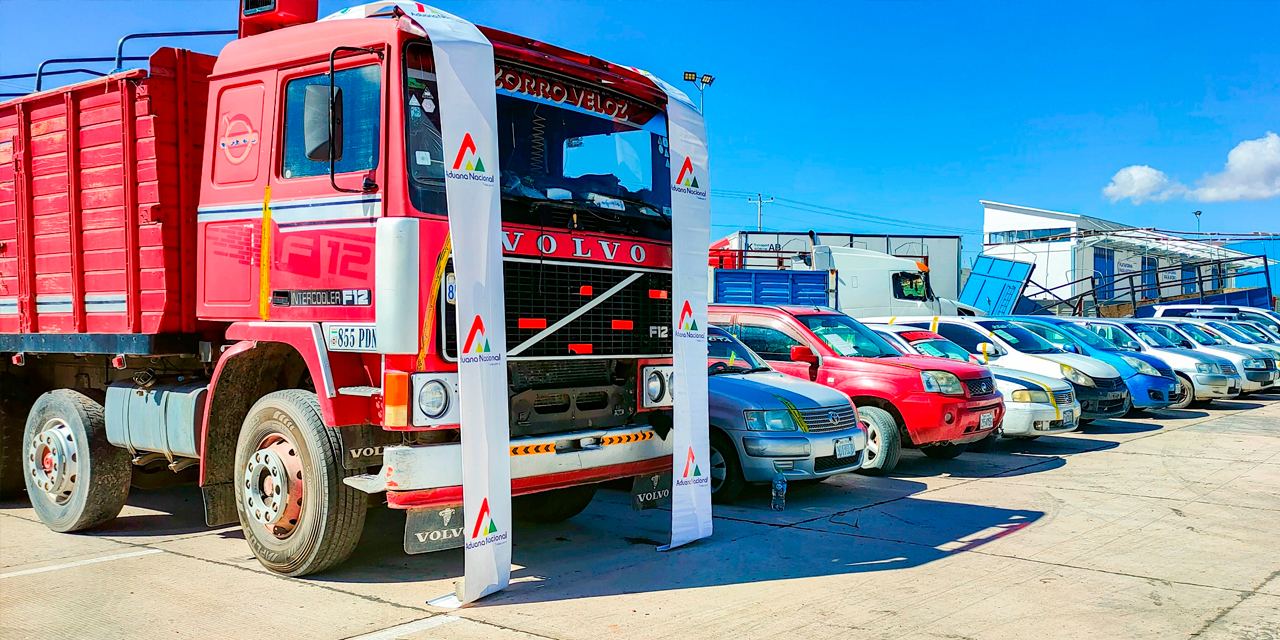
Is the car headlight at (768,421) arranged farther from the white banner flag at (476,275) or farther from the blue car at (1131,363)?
the blue car at (1131,363)

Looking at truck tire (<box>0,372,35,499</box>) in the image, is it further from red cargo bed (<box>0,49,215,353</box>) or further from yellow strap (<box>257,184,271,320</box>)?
yellow strap (<box>257,184,271,320</box>)

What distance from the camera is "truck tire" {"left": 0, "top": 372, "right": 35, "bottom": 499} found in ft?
26.4

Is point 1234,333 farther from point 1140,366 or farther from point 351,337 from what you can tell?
point 351,337

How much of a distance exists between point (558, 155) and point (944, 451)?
6756 mm

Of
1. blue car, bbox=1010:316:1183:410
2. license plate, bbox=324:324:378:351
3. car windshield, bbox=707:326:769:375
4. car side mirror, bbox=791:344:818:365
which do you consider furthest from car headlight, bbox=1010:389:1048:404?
license plate, bbox=324:324:378:351

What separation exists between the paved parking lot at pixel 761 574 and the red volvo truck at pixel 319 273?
439 mm

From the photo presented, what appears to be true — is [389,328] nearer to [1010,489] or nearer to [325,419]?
[325,419]

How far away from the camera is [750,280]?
731 inches

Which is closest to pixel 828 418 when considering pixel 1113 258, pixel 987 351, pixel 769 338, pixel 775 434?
pixel 775 434

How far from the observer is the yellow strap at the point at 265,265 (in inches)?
221

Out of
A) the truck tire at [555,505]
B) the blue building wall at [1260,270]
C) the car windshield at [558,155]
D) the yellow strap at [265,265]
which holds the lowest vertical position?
the truck tire at [555,505]

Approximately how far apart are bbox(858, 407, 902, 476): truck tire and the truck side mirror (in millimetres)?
6148

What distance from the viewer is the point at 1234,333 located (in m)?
20.9

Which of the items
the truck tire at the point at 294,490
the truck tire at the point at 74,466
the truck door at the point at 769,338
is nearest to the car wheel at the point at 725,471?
the truck door at the point at 769,338
